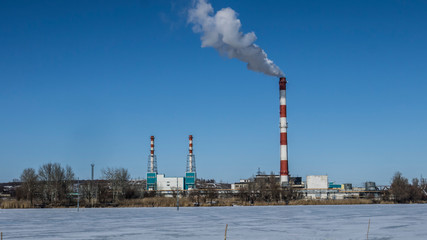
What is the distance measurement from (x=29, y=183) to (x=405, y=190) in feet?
174

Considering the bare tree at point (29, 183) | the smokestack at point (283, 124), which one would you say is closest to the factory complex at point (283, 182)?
the smokestack at point (283, 124)

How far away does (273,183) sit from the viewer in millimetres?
66000

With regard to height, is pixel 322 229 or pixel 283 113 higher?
pixel 283 113

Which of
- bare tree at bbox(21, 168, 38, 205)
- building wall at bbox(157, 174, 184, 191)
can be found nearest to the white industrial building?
building wall at bbox(157, 174, 184, 191)

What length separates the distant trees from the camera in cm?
6581

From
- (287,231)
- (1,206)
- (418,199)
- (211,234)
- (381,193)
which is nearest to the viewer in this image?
(211,234)

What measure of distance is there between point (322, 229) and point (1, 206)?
40583 mm

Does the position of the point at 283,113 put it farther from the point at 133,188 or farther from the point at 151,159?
the point at 151,159

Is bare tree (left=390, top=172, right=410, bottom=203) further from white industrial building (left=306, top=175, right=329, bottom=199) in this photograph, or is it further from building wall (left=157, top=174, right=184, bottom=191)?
building wall (left=157, top=174, right=184, bottom=191)

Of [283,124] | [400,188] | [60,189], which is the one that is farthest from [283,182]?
[60,189]

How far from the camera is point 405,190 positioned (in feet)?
220

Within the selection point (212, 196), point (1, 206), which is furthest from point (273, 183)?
point (1, 206)

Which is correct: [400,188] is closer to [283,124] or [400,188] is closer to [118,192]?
[283,124]

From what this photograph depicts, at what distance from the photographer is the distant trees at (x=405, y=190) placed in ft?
216
